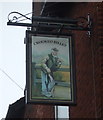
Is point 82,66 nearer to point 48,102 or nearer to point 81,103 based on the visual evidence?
point 81,103

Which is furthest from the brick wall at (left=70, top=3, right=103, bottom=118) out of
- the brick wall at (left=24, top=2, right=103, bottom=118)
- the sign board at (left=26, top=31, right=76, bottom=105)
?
the sign board at (left=26, top=31, right=76, bottom=105)

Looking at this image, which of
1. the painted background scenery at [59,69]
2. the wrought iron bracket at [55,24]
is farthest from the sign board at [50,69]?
the wrought iron bracket at [55,24]

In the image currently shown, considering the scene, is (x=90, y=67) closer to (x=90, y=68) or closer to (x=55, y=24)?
(x=90, y=68)

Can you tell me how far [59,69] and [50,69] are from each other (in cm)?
14

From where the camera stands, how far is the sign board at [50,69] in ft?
19.4

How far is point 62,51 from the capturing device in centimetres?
634

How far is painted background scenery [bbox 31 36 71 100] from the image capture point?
19.6 ft

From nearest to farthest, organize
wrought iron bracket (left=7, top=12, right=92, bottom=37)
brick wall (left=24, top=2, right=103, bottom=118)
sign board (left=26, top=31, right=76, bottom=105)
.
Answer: sign board (left=26, top=31, right=76, bottom=105)
brick wall (left=24, top=2, right=103, bottom=118)
wrought iron bracket (left=7, top=12, right=92, bottom=37)

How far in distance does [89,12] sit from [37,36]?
4.04ft

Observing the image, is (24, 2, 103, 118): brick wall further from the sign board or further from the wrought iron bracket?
the sign board

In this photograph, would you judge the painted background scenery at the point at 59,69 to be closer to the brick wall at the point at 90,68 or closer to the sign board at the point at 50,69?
the sign board at the point at 50,69

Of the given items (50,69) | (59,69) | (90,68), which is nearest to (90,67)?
(90,68)

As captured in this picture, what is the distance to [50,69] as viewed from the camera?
614 centimetres

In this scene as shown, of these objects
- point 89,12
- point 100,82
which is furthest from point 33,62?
point 89,12
